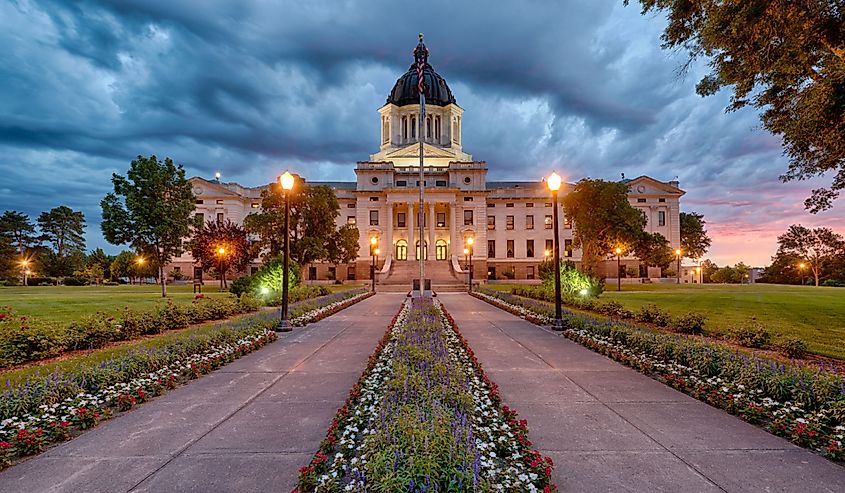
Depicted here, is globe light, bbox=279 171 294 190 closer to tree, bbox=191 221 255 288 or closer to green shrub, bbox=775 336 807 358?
green shrub, bbox=775 336 807 358

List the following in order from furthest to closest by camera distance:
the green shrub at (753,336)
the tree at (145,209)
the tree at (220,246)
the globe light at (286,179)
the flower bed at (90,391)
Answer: the tree at (220,246)
the tree at (145,209)
the globe light at (286,179)
the green shrub at (753,336)
the flower bed at (90,391)

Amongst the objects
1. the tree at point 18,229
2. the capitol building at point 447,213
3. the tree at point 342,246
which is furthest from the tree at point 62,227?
the tree at point 342,246

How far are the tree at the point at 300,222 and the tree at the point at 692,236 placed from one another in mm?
68240

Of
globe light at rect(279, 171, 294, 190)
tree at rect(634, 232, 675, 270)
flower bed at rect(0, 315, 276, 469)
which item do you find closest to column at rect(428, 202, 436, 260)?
tree at rect(634, 232, 675, 270)

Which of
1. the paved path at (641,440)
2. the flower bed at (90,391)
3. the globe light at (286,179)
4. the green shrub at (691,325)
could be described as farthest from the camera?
the globe light at (286,179)

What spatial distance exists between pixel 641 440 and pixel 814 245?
79630mm

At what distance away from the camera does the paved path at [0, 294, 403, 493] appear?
382cm

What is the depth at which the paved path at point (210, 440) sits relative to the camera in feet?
12.5

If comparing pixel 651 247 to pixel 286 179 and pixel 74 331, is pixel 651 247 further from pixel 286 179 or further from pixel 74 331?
pixel 74 331

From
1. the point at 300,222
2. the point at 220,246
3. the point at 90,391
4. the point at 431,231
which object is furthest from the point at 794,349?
the point at 431,231

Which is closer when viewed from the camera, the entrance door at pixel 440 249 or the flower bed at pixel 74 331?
the flower bed at pixel 74 331

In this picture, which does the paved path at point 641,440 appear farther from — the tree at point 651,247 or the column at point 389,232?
the column at point 389,232

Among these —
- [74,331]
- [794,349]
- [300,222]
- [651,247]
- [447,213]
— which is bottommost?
[794,349]

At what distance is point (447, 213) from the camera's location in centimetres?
6444
